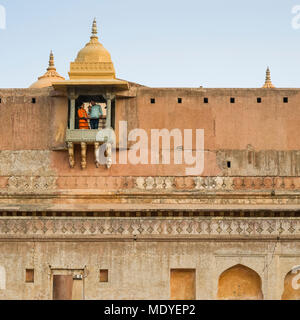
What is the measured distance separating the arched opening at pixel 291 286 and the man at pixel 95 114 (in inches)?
194

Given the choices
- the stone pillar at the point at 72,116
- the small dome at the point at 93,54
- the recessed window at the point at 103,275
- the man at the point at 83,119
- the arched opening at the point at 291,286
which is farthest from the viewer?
the small dome at the point at 93,54

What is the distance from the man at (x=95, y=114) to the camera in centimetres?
2353

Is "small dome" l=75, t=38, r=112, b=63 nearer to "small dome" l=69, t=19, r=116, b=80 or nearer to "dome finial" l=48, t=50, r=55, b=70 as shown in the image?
"small dome" l=69, t=19, r=116, b=80

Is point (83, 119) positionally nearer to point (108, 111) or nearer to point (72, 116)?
point (72, 116)

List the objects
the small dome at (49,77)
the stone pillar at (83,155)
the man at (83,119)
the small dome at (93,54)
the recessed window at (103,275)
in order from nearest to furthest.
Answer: the recessed window at (103,275)
the stone pillar at (83,155)
the man at (83,119)
the small dome at (93,54)
the small dome at (49,77)

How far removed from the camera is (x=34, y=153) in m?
23.6

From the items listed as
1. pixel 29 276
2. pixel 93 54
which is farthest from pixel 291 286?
pixel 93 54

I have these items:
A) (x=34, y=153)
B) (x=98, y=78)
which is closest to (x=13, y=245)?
(x=34, y=153)

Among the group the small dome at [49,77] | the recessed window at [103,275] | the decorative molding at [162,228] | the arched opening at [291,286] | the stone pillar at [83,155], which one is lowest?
the arched opening at [291,286]

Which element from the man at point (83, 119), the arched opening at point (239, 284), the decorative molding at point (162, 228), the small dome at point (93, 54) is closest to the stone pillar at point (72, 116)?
the man at point (83, 119)

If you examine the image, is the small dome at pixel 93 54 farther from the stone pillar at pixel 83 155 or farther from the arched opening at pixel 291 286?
the arched opening at pixel 291 286

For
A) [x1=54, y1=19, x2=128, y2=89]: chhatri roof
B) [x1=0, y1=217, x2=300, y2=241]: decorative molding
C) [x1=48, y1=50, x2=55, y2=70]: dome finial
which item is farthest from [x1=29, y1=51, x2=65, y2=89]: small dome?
[x1=0, y1=217, x2=300, y2=241]: decorative molding

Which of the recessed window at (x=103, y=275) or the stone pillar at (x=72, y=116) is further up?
the stone pillar at (x=72, y=116)

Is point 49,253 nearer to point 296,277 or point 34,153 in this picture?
point 34,153
